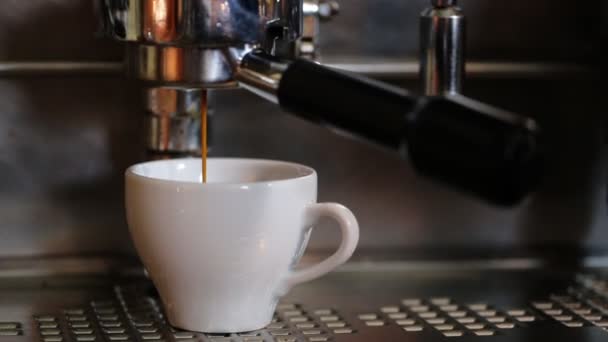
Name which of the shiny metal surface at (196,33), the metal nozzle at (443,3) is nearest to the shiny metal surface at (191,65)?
the shiny metal surface at (196,33)

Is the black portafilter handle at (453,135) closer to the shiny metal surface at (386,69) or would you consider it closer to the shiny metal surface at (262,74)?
the shiny metal surface at (262,74)

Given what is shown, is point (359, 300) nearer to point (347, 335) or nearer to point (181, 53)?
point (347, 335)

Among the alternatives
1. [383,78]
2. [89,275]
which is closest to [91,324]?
[89,275]

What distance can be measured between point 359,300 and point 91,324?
0.53ft

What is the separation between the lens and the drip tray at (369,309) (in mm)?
520

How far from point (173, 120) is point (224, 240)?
0.12 m

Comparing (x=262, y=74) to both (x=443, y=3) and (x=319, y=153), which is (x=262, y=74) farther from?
(x=319, y=153)

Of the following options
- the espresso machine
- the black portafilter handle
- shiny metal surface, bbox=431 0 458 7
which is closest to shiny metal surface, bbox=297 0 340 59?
the espresso machine

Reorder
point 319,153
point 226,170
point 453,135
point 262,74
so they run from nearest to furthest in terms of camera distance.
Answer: point 453,135 < point 262,74 < point 226,170 < point 319,153

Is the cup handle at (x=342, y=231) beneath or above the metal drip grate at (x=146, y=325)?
above

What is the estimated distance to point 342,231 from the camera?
1.69 feet

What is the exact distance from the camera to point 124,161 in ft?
2.14

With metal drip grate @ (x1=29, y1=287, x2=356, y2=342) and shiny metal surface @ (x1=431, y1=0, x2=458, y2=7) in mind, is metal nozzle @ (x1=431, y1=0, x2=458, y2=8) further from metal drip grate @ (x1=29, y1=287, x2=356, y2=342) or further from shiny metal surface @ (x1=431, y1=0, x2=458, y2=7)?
metal drip grate @ (x1=29, y1=287, x2=356, y2=342)

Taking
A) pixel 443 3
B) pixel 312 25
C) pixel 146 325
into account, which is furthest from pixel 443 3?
pixel 146 325
